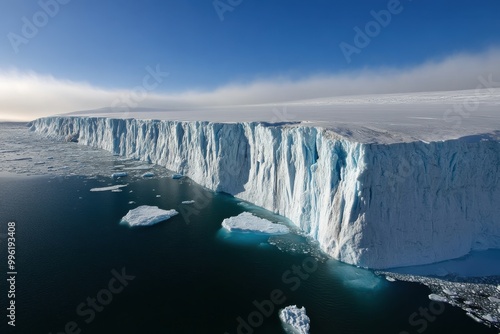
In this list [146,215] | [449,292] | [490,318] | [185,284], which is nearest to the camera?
[490,318]

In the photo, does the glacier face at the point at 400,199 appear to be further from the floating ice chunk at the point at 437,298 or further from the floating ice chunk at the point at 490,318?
the floating ice chunk at the point at 490,318

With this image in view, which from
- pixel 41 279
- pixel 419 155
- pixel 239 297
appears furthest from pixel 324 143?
pixel 41 279

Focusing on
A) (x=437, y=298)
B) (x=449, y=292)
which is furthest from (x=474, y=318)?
(x=449, y=292)

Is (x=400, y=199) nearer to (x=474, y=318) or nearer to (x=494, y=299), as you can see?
(x=494, y=299)

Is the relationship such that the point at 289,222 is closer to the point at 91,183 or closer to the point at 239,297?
the point at 239,297

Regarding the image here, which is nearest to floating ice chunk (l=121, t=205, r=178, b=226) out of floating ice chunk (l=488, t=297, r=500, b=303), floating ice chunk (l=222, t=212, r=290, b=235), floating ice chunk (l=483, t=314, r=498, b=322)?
floating ice chunk (l=222, t=212, r=290, b=235)

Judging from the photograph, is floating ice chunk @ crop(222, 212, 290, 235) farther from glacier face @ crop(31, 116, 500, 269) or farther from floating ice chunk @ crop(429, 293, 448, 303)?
floating ice chunk @ crop(429, 293, 448, 303)
